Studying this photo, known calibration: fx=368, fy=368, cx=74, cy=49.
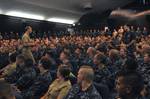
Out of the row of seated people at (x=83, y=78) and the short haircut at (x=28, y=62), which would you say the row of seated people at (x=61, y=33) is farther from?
the short haircut at (x=28, y=62)

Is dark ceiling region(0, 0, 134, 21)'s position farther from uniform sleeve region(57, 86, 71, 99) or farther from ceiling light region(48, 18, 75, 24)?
uniform sleeve region(57, 86, 71, 99)

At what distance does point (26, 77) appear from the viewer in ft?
19.6

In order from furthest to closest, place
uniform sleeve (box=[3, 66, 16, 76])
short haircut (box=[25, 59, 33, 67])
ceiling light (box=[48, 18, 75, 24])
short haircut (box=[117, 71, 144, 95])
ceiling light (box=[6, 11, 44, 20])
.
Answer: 1. ceiling light (box=[48, 18, 75, 24])
2. ceiling light (box=[6, 11, 44, 20])
3. uniform sleeve (box=[3, 66, 16, 76])
4. short haircut (box=[25, 59, 33, 67])
5. short haircut (box=[117, 71, 144, 95])

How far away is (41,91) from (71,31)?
47.7 feet

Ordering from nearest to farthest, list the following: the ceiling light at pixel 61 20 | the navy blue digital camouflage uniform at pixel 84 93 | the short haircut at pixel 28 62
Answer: the navy blue digital camouflage uniform at pixel 84 93 < the short haircut at pixel 28 62 < the ceiling light at pixel 61 20

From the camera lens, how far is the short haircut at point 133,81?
3.08 metres

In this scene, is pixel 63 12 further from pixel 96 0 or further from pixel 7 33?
pixel 7 33

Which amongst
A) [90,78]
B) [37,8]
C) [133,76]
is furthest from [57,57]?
[37,8]

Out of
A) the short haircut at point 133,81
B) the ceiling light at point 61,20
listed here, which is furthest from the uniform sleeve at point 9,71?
the ceiling light at point 61,20

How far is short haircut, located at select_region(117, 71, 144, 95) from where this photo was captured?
3078mm

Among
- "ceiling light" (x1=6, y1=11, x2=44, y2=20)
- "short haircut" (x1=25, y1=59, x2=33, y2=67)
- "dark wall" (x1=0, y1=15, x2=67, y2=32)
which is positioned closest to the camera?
"short haircut" (x1=25, y1=59, x2=33, y2=67)

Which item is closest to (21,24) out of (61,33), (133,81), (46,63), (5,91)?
(61,33)

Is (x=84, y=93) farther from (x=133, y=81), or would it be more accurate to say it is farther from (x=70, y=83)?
(x=133, y=81)

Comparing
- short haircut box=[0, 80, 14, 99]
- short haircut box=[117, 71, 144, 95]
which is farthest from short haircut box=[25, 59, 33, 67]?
short haircut box=[117, 71, 144, 95]
